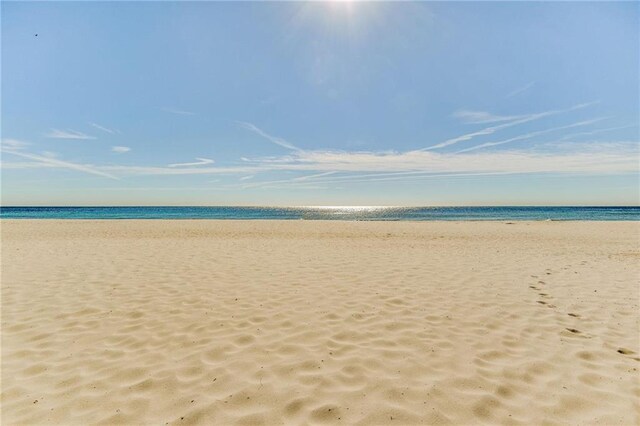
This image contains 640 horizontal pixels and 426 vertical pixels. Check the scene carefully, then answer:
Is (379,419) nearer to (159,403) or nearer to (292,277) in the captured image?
(159,403)

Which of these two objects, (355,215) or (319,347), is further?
(355,215)

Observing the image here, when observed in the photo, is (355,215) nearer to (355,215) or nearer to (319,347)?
(355,215)

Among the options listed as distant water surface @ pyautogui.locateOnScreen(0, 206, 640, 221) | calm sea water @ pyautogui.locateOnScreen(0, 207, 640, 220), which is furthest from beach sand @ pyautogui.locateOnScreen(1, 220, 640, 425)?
calm sea water @ pyautogui.locateOnScreen(0, 207, 640, 220)

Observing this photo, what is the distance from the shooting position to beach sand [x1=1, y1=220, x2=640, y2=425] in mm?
3363

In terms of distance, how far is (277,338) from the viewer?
16.3 feet

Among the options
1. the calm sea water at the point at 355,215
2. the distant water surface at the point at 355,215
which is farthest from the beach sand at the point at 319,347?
the calm sea water at the point at 355,215

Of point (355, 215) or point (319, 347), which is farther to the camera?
point (355, 215)

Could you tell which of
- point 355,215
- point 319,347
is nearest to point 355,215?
point 355,215

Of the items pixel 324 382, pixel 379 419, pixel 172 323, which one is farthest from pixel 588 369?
pixel 172 323

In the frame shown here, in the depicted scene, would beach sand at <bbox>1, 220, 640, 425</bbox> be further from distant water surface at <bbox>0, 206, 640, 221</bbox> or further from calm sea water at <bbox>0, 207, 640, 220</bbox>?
calm sea water at <bbox>0, 207, 640, 220</bbox>

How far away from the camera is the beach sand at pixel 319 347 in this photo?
3.36m

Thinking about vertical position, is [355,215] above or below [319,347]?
above

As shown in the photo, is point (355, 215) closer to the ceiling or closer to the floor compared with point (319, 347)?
closer to the ceiling

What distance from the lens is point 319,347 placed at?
4684 mm
